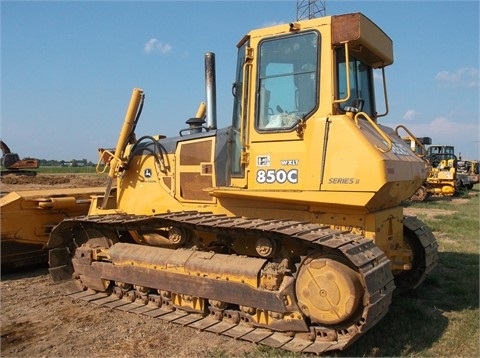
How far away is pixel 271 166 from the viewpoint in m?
5.40

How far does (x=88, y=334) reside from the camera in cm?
526

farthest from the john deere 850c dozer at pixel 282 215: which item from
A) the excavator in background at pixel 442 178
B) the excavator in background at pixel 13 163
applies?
the excavator in background at pixel 13 163

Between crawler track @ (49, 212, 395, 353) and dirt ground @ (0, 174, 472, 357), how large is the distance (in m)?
0.14

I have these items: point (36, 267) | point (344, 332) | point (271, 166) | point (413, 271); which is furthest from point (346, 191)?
point (36, 267)

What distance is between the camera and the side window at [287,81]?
5.31 m

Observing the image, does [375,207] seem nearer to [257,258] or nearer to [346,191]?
[346,191]

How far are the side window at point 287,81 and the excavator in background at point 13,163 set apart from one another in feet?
109

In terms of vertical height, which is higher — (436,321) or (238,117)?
(238,117)

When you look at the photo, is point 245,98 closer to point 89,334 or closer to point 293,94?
point 293,94

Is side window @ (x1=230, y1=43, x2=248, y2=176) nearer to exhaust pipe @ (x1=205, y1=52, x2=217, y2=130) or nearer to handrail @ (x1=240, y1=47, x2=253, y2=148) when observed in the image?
handrail @ (x1=240, y1=47, x2=253, y2=148)

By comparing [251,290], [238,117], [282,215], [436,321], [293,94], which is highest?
[293,94]

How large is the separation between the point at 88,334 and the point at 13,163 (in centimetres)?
3321

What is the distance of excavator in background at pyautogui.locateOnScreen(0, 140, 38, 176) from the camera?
113ft

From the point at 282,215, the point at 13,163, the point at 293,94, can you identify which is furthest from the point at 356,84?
the point at 13,163
